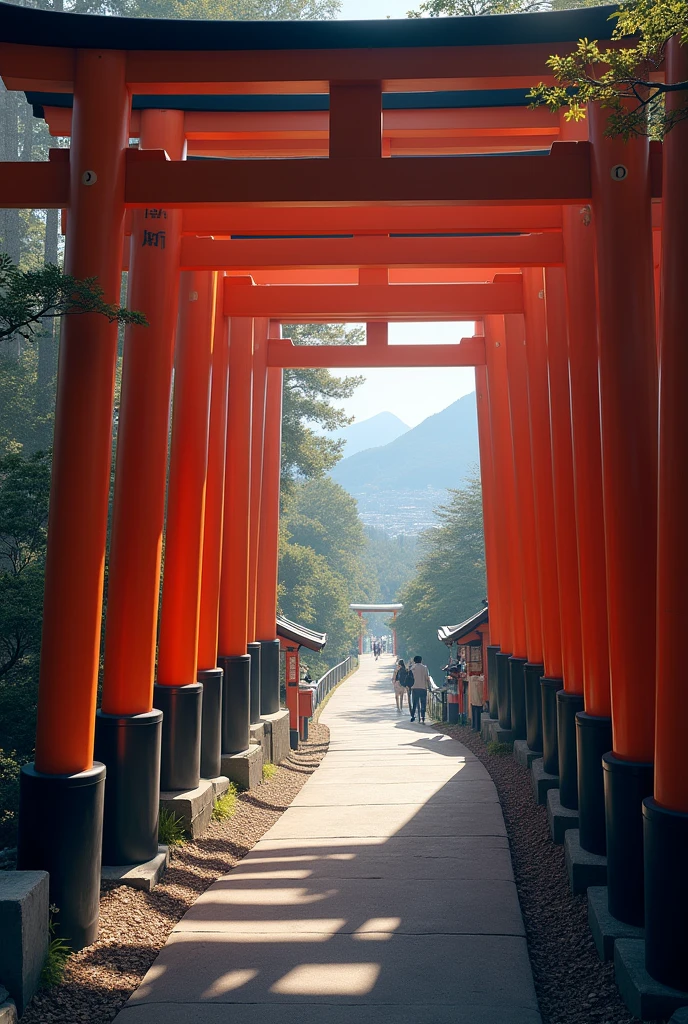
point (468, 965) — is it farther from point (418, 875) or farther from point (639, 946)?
point (418, 875)

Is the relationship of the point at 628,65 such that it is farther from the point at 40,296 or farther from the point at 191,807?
the point at 191,807

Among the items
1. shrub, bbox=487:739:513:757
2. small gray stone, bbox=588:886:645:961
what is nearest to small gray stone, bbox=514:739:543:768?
shrub, bbox=487:739:513:757

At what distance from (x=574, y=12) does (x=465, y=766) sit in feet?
29.2

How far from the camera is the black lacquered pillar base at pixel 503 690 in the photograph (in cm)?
1302

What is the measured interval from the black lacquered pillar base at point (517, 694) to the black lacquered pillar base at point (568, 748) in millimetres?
4445

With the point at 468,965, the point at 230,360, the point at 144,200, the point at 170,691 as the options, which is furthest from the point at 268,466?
the point at 468,965

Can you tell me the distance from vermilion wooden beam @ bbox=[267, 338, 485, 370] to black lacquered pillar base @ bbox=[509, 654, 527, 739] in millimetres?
4698

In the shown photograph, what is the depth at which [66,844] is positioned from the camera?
4.95 m

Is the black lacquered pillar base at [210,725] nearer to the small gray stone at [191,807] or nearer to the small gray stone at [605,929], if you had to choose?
the small gray stone at [191,807]

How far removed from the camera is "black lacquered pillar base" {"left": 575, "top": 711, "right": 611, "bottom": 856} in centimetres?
598

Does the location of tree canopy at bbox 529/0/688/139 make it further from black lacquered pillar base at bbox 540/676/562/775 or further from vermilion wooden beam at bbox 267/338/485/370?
vermilion wooden beam at bbox 267/338/485/370

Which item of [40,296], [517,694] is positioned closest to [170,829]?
[40,296]

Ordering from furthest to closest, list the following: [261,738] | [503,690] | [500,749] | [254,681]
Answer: [503,690] → [254,681] → [500,749] → [261,738]

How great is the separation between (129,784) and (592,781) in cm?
323
